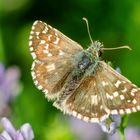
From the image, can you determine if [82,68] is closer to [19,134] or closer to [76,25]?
[19,134]

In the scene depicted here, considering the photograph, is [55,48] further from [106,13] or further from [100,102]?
[106,13]

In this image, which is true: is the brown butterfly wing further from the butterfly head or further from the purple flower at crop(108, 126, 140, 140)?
the purple flower at crop(108, 126, 140, 140)

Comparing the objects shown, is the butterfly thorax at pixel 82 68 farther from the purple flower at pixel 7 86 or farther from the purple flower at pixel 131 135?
the purple flower at pixel 7 86

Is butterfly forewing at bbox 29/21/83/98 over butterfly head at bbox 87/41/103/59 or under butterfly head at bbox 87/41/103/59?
over

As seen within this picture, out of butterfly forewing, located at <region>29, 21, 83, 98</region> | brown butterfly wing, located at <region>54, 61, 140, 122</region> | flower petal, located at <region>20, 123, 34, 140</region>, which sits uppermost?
butterfly forewing, located at <region>29, 21, 83, 98</region>

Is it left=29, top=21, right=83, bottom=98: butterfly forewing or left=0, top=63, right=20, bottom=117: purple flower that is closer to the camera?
left=29, top=21, right=83, bottom=98: butterfly forewing

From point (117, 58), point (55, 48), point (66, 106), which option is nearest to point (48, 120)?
point (117, 58)

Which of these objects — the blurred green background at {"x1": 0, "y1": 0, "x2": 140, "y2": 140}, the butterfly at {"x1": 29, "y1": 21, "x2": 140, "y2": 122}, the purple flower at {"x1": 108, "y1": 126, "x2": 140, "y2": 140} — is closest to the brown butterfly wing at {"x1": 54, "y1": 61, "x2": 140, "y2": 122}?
the butterfly at {"x1": 29, "y1": 21, "x2": 140, "y2": 122}

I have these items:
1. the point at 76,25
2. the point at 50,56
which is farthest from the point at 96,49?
the point at 76,25
